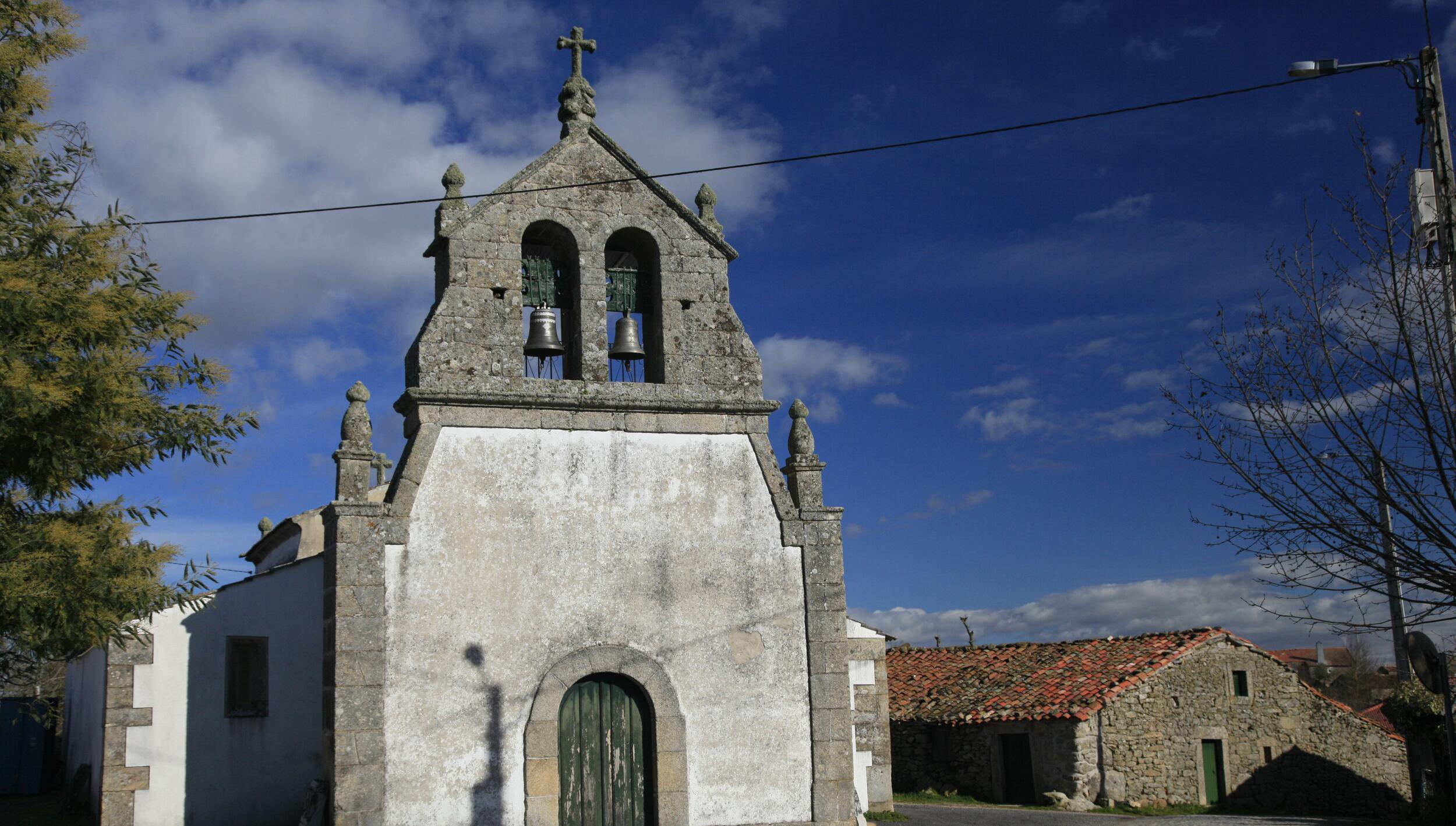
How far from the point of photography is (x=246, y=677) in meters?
12.2

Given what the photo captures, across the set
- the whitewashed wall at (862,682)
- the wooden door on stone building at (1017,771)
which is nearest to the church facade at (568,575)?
the whitewashed wall at (862,682)

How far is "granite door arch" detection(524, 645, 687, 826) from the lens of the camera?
1033 cm

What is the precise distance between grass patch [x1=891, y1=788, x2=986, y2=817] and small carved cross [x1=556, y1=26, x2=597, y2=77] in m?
14.7

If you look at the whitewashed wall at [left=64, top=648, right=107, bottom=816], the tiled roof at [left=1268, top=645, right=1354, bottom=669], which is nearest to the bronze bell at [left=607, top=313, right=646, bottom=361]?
the whitewashed wall at [left=64, top=648, right=107, bottom=816]

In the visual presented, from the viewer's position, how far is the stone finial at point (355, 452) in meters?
10.4

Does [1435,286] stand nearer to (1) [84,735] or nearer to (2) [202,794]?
(2) [202,794]

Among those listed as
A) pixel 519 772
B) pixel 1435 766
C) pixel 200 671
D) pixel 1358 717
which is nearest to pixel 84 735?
pixel 200 671

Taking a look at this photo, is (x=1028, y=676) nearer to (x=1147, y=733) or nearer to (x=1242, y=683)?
(x=1147, y=733)

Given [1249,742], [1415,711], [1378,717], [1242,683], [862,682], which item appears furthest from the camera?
[1378,717]

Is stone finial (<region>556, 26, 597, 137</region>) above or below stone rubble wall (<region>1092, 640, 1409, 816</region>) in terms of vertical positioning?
above

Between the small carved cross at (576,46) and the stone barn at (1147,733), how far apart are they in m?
14.7

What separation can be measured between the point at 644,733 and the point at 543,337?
3.93 meters

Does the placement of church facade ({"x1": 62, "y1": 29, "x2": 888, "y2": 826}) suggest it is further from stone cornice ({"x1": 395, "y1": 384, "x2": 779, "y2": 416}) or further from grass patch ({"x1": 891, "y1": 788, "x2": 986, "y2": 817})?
grass patch ({"x1": 891, "y1": 788, "x2": 986, "y2": 817})

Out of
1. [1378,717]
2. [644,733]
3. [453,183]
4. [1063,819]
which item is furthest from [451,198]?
[1378,717]
